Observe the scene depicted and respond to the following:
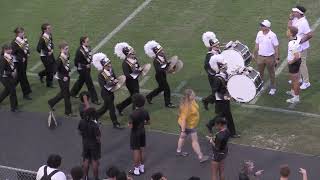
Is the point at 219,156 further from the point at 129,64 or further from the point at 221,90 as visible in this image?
the point at 129,64

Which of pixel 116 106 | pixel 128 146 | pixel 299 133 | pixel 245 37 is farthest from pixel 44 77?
pixel 299 133

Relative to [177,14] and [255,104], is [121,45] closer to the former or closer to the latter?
[255,104]

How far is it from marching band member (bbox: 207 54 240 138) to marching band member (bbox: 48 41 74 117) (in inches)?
113

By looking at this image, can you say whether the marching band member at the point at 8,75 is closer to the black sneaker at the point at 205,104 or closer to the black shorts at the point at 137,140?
the black shorts at the point at 137,140

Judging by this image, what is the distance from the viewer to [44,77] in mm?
16500

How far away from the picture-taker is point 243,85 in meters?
13.1

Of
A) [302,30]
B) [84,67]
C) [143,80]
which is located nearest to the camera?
[84,67]

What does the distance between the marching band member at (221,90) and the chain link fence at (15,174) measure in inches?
138

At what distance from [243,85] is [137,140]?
217cm

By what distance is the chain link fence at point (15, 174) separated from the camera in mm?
11422

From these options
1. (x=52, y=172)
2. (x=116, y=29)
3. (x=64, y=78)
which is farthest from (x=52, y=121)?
(x=116, y=29)

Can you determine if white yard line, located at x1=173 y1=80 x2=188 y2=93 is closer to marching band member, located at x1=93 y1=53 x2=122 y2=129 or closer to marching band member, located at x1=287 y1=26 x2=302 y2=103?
marching band member, located at x1=93 y1=53 x2=122 y2=129

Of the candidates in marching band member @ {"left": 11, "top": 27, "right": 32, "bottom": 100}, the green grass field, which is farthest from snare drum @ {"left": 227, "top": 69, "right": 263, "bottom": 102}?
marching band member @ {"left": 11, "top": 27, "right": 32, "bottom": 100}

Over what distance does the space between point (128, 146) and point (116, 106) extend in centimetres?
137
